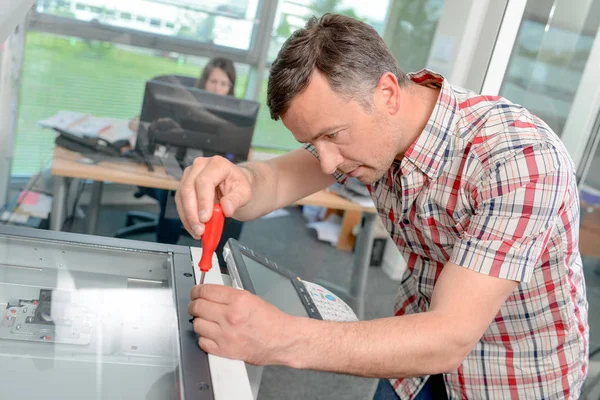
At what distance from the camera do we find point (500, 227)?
0.98m

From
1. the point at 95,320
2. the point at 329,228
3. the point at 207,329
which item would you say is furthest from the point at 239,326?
the point at 329,228

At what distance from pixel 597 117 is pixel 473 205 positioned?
196cm

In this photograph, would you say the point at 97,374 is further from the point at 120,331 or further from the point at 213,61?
the point at 213,61

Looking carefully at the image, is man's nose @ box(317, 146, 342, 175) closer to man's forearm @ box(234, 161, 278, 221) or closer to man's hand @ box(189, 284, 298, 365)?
man's forearm @ box(234, 161, 278, 221)

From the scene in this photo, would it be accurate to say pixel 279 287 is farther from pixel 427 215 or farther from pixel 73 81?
pixel 73 81

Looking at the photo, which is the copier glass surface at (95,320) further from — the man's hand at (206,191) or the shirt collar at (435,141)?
the shirt collar at (435,141)

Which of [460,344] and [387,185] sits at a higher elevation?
[387,185]

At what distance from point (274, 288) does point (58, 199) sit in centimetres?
167

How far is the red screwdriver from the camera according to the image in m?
0.95

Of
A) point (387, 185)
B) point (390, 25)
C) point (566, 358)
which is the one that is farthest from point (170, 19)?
point (566, 358)

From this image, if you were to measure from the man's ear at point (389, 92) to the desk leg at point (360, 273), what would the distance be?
6.52ft

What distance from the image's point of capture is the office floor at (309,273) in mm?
2441

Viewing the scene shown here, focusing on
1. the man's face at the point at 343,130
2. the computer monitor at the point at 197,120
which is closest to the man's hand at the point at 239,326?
the man's face at the point at 343,130

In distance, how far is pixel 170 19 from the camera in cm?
264
